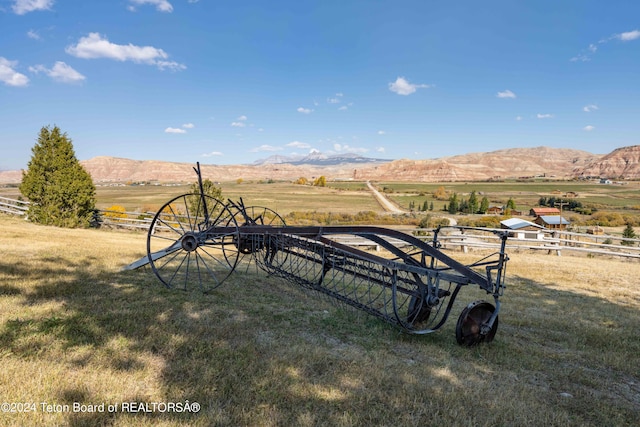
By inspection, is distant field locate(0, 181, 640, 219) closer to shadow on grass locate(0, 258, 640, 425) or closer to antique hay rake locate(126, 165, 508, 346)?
antique hay rake locate(126, 165, 508, 346)

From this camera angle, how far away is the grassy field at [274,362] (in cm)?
327

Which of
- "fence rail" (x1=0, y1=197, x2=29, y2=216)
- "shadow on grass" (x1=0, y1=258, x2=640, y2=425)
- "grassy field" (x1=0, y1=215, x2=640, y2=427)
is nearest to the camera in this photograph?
"grassy field" (x1=0, y1=215, x2=640, y2=427)

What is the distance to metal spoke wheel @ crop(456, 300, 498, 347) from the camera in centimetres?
536

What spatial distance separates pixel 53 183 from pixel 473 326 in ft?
79.8

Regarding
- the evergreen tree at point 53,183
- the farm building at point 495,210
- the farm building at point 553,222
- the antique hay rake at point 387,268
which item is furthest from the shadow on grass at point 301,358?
the farm building at point 495,210

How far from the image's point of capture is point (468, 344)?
540cm

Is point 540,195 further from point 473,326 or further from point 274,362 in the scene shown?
point 274,362

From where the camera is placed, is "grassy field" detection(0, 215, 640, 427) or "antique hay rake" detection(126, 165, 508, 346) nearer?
"grassy field" detection(0, 215, 640, 427)

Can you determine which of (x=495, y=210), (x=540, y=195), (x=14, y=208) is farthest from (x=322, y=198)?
(x=14, y=208)

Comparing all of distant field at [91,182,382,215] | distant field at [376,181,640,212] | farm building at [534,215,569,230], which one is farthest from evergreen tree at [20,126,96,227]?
distant field at [376,181,640,212]

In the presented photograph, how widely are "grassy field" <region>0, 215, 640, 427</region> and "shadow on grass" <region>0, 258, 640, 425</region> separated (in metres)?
0.02

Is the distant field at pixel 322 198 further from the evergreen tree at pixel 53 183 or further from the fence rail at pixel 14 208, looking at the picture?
the evergreen tree at pixel 53 183

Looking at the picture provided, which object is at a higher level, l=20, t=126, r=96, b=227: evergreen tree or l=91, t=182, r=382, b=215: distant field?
l=20, t=126, r=96, b=227: evergreen tree

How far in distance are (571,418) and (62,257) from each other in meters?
10.6
